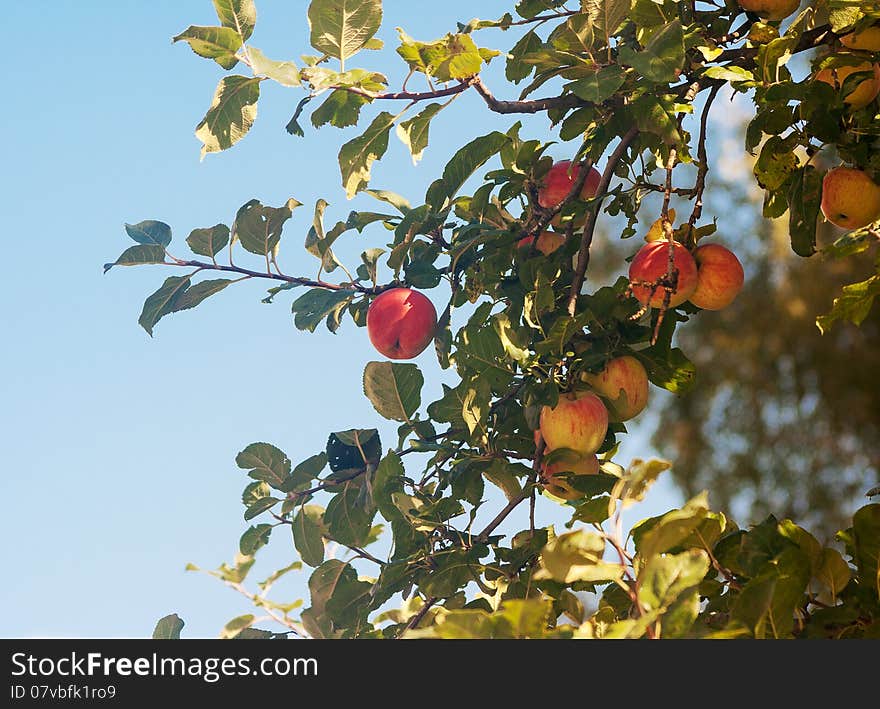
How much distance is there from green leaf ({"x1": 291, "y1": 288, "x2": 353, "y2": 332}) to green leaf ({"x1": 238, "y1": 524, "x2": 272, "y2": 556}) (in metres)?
0.37

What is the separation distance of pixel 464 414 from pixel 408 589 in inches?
12.6

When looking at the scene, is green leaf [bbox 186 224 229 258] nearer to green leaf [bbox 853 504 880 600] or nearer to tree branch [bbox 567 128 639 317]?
tree branch [bbox 567 128 639 317]

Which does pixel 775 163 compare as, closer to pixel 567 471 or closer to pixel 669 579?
pixel 567 471

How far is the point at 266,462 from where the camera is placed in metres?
1.70

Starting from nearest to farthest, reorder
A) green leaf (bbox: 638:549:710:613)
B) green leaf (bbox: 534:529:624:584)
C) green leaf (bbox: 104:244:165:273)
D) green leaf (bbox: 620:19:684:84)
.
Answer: green leaf (bbox: 638:549:710:613)
green leaf (bbox: 534:529:624:584)
green leaf (bbox: 620:19:684:84)
green leaf (bbox: 104:244:165:273)

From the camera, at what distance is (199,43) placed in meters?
1.40

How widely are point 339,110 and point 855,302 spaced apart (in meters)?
0.93

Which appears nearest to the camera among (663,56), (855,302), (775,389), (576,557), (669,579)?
(669,579)

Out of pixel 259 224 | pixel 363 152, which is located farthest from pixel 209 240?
pixel 363 152

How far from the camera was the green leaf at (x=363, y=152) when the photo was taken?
1527 mm

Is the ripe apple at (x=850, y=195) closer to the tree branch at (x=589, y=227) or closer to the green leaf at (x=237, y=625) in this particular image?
the tree branch at (x=589, y=227)

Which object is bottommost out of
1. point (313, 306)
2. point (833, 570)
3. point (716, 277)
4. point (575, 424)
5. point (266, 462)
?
point (833, 570)

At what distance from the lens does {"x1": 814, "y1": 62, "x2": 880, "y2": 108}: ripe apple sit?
1.60 meters

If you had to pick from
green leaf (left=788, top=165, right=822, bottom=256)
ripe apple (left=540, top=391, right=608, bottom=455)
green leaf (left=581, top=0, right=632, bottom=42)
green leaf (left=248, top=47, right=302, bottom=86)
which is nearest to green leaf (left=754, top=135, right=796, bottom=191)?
green leaf (left=788, top=165, right=822, bottom=256)
